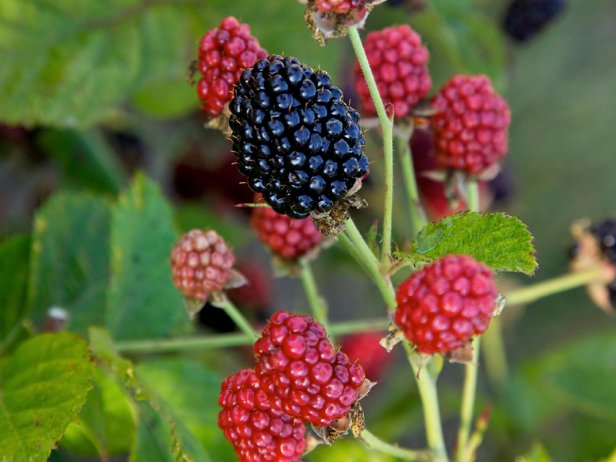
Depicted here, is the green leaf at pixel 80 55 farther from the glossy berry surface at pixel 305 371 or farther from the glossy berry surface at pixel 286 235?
the glossy berry surface at pixel 305 371

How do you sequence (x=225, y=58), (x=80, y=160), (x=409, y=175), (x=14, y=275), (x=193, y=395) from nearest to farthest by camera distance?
(x=225, y=58), (x=409, y=175), (x=193, y=395), (x=14, y=275), (x=80, y=160)

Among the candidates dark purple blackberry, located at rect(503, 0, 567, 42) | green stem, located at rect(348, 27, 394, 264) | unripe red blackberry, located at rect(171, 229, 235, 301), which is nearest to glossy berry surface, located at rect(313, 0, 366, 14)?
green stem, located at rect(348, 27, 394, 264)

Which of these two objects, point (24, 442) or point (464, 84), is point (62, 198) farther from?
point (464, 84)

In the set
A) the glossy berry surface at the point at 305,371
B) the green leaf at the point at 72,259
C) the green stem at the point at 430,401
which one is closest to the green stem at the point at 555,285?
the green stem at the point at 430,401

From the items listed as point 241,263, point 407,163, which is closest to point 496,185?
point 241,263

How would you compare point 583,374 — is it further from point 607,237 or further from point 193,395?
point 193,395

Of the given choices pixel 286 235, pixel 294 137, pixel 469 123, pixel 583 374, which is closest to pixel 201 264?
pixel 286 235

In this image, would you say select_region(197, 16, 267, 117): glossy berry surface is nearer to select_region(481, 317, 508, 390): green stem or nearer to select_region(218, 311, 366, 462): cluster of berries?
select_region(218, 311, 366, 462): cluster of berries

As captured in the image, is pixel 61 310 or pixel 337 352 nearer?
pixel 337 352
